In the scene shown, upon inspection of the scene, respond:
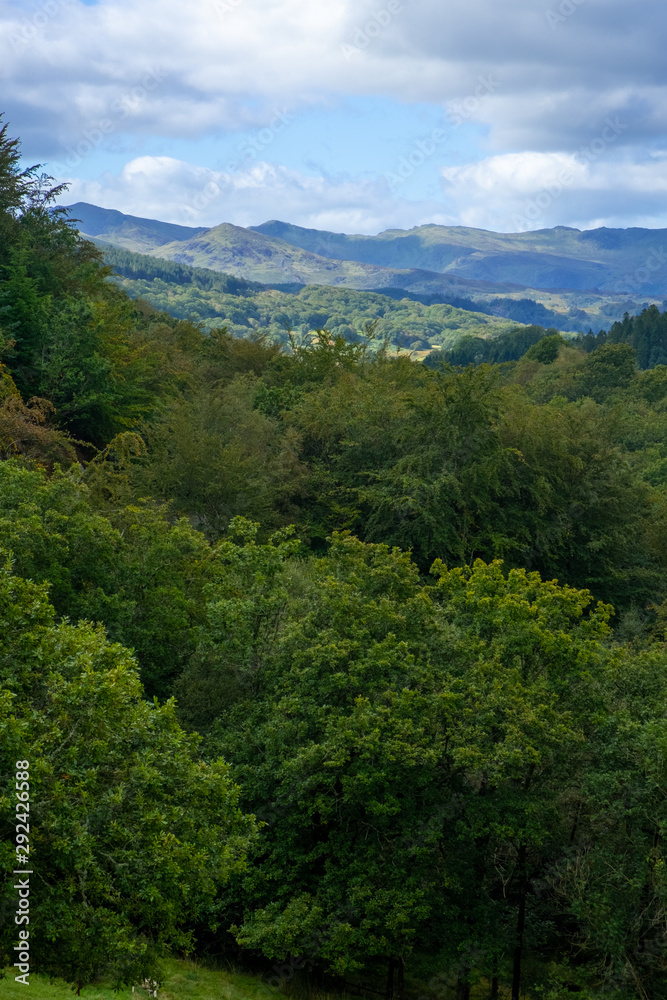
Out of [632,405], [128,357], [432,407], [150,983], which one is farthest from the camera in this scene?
[632,405]

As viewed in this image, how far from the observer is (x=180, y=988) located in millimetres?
15406

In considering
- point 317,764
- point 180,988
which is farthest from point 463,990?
point 180,988

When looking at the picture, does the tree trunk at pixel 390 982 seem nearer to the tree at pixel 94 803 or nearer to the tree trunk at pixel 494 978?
the tree trunk at pixel 494 978

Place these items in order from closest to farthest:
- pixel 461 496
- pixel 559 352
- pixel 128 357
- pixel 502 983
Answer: pixel 502 983, pixel 461 496, pixel 128 357, pixel 559 352

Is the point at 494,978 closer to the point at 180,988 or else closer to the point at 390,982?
the point at 390,982

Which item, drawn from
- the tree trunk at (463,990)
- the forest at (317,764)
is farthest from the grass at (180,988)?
the tree trunk at (463,990)

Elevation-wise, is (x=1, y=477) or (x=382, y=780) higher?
(x=1, y=477)

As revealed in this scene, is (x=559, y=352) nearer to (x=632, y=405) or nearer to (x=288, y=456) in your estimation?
(x=632, y=405)

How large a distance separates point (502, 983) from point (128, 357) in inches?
1247

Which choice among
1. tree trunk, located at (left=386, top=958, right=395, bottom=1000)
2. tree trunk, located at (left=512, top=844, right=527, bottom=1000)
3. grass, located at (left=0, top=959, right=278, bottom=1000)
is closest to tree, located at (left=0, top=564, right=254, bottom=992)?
grass, located at (left=0, top=959, right=278, bottom=1000)

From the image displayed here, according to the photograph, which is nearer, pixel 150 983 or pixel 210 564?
pixel 150 983

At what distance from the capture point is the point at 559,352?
133m

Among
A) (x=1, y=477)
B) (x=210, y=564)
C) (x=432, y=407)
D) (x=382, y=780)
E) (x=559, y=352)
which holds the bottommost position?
(x=382, y=780)

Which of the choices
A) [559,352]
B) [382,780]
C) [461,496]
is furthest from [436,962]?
[559,352]
